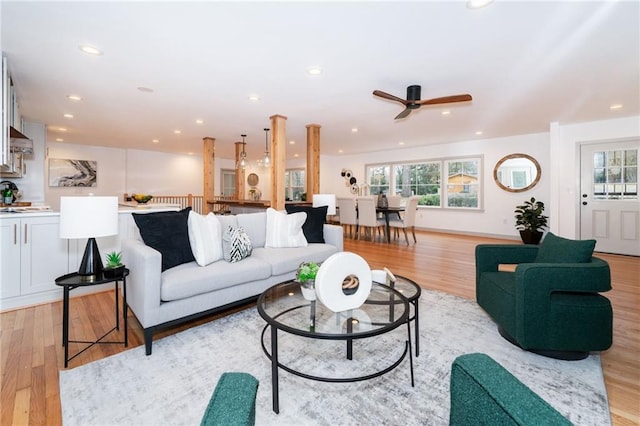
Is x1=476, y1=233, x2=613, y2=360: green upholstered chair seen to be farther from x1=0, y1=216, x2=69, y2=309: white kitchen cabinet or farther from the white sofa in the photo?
x1=0, y1=216, x2=69, y2=309: white kitchen cabinet

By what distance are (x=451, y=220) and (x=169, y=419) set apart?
7.66 meters

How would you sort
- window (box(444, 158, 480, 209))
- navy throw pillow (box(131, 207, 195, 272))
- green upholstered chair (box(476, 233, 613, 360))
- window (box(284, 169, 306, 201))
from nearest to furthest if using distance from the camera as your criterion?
green upholstered chair (box(476, 233, 613, 360)) → navy throw pillow (box(131, 207, 195, 272)) → window (box(444, 158, 480, 209)) → window (box(284, 169, 306, 201))

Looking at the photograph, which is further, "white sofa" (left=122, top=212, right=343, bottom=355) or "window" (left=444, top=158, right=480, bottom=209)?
"window" (left=444, top=158, right=480, bottom=209)

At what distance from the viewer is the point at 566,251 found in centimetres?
205

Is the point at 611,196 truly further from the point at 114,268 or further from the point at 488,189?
the point at 114,268

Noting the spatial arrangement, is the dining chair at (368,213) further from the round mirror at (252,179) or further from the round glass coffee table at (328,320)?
the round mirror at (252,179)

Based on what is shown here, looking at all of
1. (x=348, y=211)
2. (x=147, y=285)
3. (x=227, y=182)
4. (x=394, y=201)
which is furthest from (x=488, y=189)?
(x=227, y=182)

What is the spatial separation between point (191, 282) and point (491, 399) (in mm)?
2007

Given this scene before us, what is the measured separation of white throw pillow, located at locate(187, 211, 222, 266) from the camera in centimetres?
247

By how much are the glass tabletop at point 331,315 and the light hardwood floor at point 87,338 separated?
1.00 meters

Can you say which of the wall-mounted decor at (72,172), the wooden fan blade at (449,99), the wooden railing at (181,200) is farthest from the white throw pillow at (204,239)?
the wall-mounted decor at (72,172)

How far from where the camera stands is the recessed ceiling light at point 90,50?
2.63 meters

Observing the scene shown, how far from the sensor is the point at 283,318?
1765 mm

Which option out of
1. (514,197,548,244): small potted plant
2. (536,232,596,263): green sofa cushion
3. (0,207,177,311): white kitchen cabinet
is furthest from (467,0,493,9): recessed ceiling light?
(514,197,548,244): small potted plant
